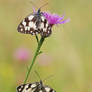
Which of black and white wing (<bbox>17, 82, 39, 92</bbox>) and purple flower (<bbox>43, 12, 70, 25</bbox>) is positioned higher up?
purple flower (<bbox>43, 12, 70, 25</bbox>)

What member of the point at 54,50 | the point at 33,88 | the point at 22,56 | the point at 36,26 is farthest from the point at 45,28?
the point at 54,50

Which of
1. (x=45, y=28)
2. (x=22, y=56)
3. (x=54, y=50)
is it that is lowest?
(x=54, y=50)

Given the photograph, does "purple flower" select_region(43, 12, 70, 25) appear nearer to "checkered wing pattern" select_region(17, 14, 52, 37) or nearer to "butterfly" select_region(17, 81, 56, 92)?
"checkered wing pattern" select_region(17, 14, 52, 37)

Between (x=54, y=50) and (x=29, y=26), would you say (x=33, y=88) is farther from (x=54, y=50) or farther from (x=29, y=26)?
(x=54, y=50)

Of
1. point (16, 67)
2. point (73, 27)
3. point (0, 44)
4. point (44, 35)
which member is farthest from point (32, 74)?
point (44, 35)

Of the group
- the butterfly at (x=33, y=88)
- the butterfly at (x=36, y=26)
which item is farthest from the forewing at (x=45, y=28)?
the butterfly at (x=33, y=88)

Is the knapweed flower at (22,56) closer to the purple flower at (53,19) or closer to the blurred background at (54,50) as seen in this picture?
the blurred background at (54,50)

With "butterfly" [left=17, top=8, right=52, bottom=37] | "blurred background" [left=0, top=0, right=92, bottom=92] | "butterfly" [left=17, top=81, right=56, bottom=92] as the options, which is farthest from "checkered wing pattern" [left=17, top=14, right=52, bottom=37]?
"blurred background" [left=0, top=0, right=92, bottom=92]

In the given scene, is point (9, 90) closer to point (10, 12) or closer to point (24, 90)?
point (24, 90)
